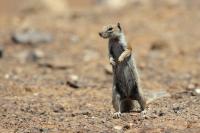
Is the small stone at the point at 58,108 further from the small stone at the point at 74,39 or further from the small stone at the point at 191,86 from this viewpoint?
the small stone at the point at 74,39

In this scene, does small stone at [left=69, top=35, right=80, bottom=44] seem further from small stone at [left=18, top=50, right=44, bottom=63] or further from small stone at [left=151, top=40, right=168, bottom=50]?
small stone at [left=151, top=40, right=168, bottom=50]

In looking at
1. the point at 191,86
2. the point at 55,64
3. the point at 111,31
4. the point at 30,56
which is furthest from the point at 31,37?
the point at 111,31

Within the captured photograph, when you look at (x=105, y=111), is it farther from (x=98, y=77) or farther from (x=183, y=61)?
(x=183, y=61)

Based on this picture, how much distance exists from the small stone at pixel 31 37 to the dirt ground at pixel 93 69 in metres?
0.16

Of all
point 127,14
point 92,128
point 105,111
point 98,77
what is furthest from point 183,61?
point 92,128

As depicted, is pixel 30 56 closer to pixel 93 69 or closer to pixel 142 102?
pixel 93 69

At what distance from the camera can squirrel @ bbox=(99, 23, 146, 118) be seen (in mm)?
9492

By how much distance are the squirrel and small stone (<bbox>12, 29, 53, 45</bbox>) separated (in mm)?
10487

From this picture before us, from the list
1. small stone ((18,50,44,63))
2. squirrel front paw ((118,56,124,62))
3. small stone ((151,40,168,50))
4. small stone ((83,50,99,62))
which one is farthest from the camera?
small stone ((151,40,168,50))

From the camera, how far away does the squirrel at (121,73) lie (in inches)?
374

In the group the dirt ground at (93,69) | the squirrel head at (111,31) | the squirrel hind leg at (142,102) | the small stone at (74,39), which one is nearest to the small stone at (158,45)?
the dirt ground at (93,69)

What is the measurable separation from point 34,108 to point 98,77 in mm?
4673

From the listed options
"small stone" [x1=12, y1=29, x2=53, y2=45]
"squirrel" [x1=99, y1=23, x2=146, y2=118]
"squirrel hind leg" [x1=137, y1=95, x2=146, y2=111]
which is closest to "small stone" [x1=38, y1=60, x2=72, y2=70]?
"small stone" [x1=12, y1=29, x2=53, y2=45]

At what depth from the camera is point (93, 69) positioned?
1675cm
